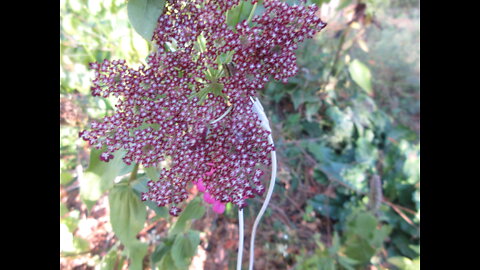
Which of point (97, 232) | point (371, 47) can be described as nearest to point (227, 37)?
point (97, 232)

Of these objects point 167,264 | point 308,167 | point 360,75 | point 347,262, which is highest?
point 360,75

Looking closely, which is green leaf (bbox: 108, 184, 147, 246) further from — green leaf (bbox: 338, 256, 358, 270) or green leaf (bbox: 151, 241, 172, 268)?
green leaf (bbox: 338, 256, 358, 270)

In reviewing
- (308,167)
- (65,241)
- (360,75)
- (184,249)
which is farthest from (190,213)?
(360,75)

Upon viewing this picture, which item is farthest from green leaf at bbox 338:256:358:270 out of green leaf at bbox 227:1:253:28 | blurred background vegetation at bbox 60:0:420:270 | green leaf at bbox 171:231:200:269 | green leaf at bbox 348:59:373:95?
green leaf at bbox 227:1:253:28

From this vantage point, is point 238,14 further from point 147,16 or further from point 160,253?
point 160,253

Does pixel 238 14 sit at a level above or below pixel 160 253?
above
